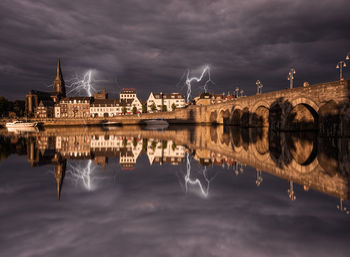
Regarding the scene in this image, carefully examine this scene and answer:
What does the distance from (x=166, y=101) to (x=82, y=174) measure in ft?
379

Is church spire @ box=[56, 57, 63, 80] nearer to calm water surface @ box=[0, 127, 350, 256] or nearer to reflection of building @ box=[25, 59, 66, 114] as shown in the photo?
reflection of building @ box=[25, 59, 66, 114]

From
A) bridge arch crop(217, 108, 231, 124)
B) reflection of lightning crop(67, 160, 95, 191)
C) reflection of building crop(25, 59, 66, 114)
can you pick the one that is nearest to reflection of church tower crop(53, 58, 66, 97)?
reflection of building crop(25, 59, 66, 114)

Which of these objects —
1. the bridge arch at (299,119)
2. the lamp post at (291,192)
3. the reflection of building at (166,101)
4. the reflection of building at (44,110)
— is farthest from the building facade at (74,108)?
the lamp post at (291,192)

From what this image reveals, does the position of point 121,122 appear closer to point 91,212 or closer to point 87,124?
point 87,124

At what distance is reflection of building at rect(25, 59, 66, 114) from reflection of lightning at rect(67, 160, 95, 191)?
137947 millimetres

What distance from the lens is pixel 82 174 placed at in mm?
10016

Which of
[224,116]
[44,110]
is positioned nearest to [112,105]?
[44,110]

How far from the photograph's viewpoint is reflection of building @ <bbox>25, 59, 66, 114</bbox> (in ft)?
478

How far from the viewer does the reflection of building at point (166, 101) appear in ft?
403

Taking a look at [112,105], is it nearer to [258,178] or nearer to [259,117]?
[259,117]

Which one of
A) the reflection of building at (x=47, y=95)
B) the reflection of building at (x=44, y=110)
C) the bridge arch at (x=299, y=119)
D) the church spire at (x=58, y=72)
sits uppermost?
the church spire at (x=58, y=72)

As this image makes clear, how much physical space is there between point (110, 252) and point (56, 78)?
172101mm

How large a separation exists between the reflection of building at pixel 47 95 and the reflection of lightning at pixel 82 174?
137947 mm

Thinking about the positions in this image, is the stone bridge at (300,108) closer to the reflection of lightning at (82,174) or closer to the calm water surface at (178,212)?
the calm water surface at (178,212)
